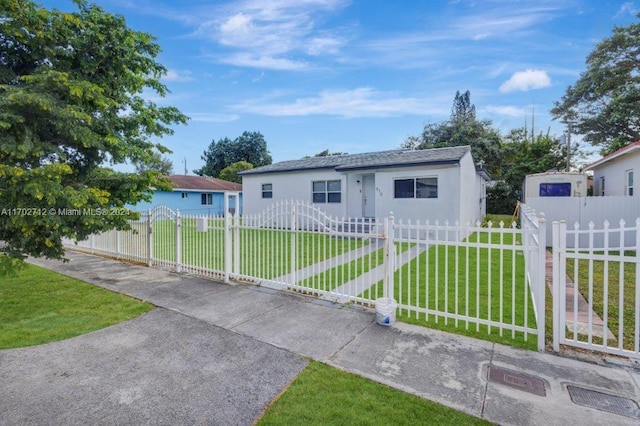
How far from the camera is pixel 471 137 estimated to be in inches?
1073

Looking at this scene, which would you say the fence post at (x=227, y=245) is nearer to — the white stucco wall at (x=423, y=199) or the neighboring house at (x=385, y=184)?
the white stucco wall at (x=423, y=199)

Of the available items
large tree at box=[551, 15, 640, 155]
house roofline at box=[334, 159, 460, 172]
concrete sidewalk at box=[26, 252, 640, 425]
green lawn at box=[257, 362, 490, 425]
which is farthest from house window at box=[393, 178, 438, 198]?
large tree at box=[551, 15, 640, 155]

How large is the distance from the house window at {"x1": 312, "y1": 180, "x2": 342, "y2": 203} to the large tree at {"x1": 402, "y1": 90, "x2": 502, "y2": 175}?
50.8 ft

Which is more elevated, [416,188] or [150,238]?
[416,188]

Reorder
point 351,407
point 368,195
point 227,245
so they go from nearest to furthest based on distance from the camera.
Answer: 1. point 351,407
2. point 227,245
3. point 368,195

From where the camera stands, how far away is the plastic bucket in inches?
182

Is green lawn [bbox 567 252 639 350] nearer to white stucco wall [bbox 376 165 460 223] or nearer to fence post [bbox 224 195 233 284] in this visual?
white stucco wall [bbox 376 165 460 223]

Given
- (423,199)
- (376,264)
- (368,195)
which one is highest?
(368,195)

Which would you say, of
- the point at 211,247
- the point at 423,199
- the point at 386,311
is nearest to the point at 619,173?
the point at 423,199

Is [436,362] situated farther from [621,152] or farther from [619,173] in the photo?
[619,173]

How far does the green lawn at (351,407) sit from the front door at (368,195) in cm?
1297

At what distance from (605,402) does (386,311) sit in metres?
2.37

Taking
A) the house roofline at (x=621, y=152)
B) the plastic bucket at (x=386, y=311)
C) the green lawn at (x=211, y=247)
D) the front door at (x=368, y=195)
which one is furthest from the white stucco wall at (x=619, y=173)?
the plastic bucket at (x=386, y=311)

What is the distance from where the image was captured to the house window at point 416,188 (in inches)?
531
